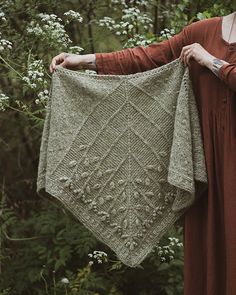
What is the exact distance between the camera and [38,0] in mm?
3287

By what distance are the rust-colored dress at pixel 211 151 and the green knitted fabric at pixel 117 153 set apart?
7 cm

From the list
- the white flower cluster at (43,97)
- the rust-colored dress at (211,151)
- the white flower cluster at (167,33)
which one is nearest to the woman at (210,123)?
the rust-colored dress at (211,151)

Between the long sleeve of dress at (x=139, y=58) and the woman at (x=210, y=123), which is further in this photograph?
the long sleeve of dress at (x=139, y=58)

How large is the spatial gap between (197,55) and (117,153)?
1.66 ft

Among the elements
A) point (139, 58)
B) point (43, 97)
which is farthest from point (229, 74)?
point (43, 97)

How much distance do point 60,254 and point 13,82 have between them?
1131 mm

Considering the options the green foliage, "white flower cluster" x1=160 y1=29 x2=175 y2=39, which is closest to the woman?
the green foliage

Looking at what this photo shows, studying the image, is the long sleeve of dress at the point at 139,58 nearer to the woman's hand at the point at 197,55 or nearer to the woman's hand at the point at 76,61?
the woman's hand at the point at 76,61

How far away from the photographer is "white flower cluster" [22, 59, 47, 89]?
2.66 m

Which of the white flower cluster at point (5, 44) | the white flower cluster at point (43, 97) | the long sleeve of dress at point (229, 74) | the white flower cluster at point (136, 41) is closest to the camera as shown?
the long sleeve of dress at point (229, 74)

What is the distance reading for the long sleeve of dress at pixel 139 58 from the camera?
236 cm

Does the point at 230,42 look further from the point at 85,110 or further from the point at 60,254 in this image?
the point at 60,254

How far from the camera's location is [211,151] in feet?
7.33

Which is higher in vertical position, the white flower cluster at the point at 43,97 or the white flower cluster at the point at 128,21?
the white flower cluster at the point at 128,21
